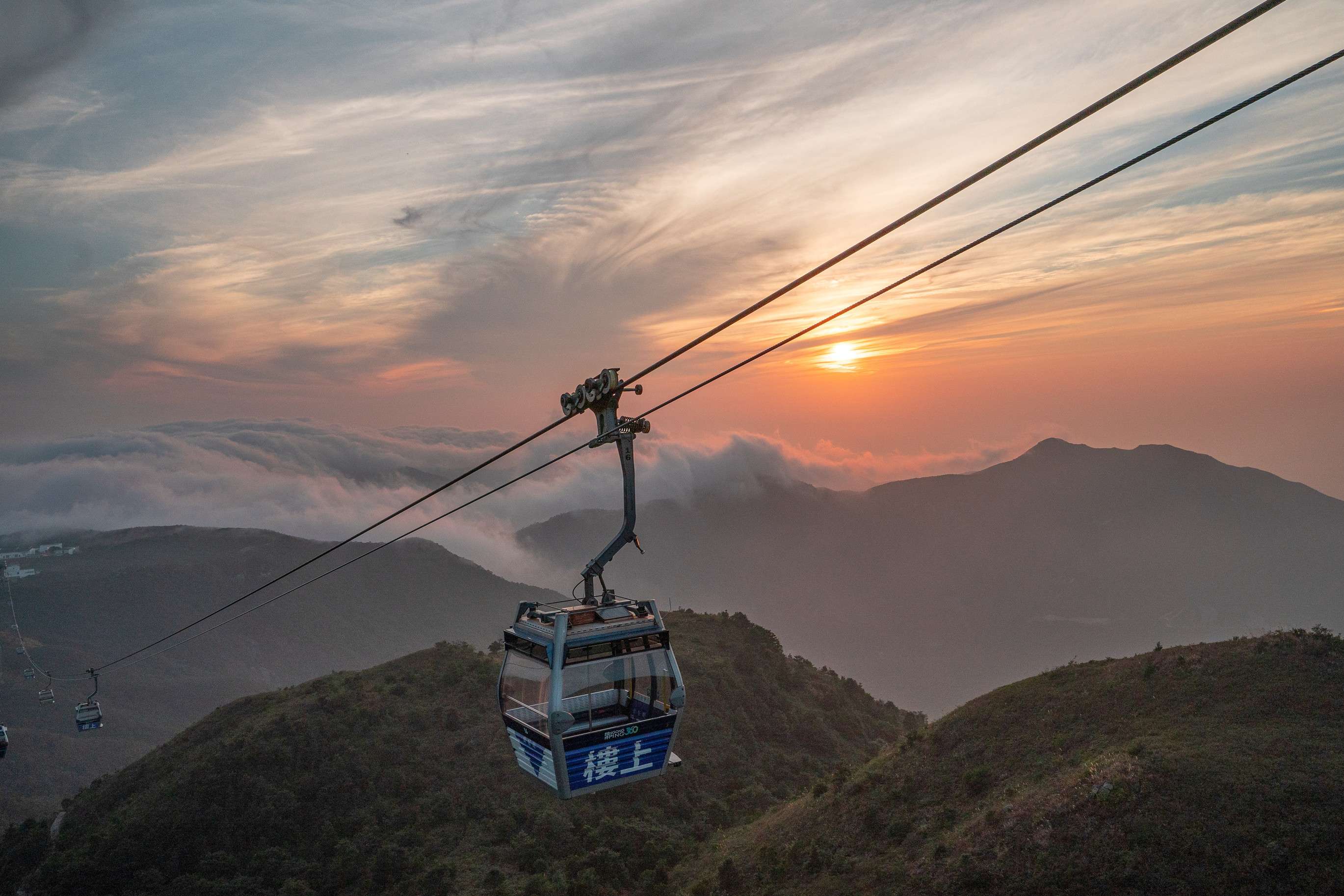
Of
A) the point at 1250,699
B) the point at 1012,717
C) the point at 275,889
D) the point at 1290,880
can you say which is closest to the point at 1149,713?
the point at 1250,699

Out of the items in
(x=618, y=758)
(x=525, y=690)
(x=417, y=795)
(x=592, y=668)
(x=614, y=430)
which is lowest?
(x=417, y=795)

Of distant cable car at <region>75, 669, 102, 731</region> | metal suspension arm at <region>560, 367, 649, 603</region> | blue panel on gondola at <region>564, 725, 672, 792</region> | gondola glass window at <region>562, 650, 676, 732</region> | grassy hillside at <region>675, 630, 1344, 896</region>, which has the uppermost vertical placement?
metal suspension arm at <region>560, 367, 649, 603</region>

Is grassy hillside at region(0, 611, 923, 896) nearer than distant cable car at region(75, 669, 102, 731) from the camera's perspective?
Yes

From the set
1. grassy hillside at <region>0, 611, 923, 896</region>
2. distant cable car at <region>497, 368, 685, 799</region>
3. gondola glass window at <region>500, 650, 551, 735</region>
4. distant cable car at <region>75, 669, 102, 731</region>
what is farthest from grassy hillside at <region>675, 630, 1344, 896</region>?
distant cable car at <region>75, 669, 102, 731</region>

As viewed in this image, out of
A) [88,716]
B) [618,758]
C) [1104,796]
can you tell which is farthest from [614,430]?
[88,716]

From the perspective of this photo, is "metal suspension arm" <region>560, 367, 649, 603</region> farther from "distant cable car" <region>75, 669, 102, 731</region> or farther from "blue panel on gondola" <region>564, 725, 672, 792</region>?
"distant cable car" <region>75, 669, 102, 731</region>

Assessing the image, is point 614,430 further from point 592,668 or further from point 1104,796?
point 1104,796

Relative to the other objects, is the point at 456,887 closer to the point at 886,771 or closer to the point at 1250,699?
the point at 886,771
